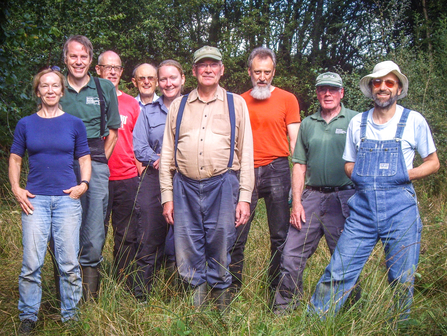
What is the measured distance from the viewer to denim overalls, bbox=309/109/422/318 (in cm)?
335

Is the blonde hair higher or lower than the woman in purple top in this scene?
higher

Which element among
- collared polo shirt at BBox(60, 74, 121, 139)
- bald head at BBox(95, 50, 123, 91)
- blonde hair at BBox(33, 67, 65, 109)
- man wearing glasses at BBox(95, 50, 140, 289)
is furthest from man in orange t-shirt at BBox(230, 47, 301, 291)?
blonde hair at BBox(33, 67, 65, 109)

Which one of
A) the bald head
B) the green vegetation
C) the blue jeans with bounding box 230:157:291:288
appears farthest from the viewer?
the bald head

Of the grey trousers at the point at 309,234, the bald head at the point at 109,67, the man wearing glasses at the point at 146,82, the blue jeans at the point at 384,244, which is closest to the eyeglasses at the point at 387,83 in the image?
the blue jeans at the point at 384,244

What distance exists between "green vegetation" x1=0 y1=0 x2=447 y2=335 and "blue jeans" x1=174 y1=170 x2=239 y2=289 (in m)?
0.26

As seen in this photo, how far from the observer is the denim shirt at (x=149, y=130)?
4.47 m

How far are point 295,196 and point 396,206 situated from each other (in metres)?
0.94

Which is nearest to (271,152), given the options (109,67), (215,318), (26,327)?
(215,318)

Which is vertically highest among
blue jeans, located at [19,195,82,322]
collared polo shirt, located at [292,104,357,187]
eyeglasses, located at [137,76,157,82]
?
eyeglasses, located at [137,76,157,82]

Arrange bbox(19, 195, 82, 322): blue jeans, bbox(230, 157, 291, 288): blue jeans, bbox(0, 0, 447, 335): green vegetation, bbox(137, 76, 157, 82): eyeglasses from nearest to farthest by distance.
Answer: bbox(0, 0, 447, 335): green vegetation, bbox(19, 195, 82, 322): blue jeans, bbox(230, 157, 291, 288): blue jeans, bbox(137, 76, 157, 82): eyeglasses

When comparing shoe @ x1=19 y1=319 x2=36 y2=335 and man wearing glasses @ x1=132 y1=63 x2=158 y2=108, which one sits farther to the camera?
man wearing glasses @ x1=132 y1=63 x2=158 y2=108

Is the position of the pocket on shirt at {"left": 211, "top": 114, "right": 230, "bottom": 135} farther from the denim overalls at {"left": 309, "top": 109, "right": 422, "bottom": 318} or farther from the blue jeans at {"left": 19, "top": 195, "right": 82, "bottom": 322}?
the blue jeans at {"left": 19, "top": 195, "right": 82, "bottom": 322}

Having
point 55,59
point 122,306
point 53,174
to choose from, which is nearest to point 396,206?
point 122,306

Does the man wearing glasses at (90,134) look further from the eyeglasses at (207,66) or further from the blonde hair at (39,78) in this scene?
the eyeglasses at (207,66)
